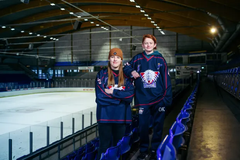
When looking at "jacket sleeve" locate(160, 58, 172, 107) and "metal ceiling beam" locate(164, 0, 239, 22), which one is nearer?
"jacket sleeve" locate(160, 58, 172, 107)

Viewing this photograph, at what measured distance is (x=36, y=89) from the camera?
2239cm

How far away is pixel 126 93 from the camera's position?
82.9 inches

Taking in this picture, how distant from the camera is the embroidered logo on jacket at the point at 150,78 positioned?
7.42 ft

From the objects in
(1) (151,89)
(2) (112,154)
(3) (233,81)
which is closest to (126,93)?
(1) (151,89)

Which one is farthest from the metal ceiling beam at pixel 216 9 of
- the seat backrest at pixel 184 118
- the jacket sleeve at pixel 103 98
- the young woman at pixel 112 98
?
the jacket sleeve at pixel 103 98

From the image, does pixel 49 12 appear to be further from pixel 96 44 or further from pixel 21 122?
pixel 21 122

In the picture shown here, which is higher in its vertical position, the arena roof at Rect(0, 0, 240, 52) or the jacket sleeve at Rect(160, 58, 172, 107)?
the arena roof at Rect(0, 0, 240, 52)

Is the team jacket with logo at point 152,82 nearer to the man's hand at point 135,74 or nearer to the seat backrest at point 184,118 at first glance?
the man's hand at point 135,74

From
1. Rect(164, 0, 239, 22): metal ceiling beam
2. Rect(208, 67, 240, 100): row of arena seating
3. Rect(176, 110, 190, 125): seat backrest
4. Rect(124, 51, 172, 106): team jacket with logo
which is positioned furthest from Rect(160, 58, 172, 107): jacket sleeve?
Rect(164, 0, 239, 22): metal ceiling beam

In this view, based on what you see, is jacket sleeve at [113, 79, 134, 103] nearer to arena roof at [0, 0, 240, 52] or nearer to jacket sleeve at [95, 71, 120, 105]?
jacket sleeve at [95, 71, 120, 105]

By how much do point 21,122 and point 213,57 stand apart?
2107 cm

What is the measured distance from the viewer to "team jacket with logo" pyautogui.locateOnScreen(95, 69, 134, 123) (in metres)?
2.10

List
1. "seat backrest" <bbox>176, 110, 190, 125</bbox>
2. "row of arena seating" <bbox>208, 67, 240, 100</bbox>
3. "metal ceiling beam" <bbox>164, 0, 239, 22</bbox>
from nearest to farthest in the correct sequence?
1. "seat backrest" <bbox>176, 110, 190, 125</bbox>
2. "row of arena seating" <bbox>208, 67, 240, 100</bbox>
3. "metal ceiling beam" <bbox>164, 0, 239, 22</bbox>

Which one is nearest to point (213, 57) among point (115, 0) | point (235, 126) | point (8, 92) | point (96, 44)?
point (115, 0)
